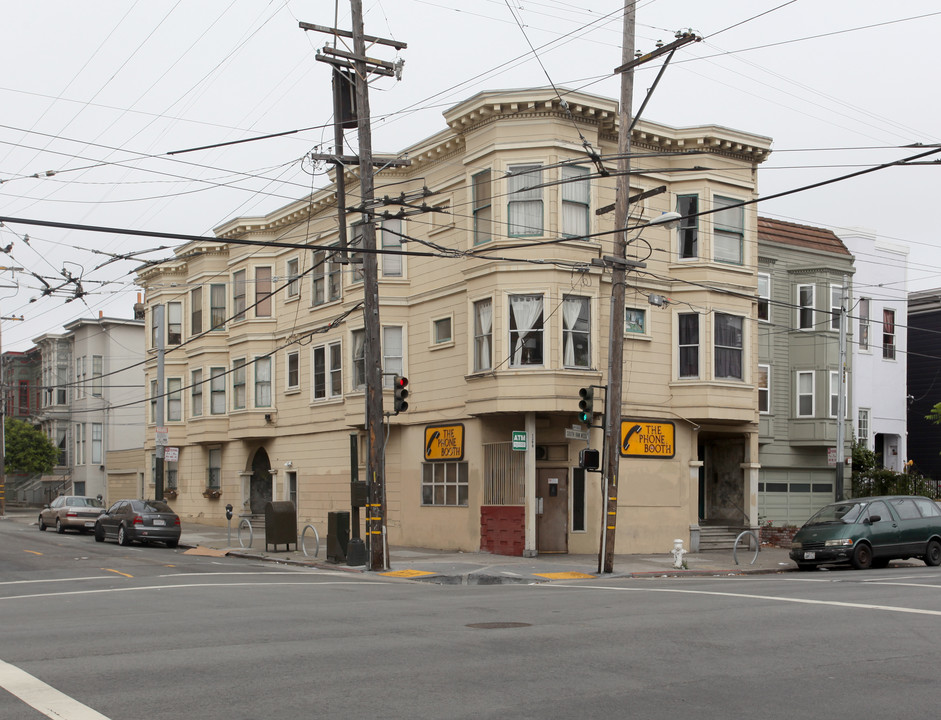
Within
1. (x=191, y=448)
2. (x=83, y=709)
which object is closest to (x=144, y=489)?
(x=191, y=448)

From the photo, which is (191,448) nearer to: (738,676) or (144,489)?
(144,489)

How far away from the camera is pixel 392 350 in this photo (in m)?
29.1

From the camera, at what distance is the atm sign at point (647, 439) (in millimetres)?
26172

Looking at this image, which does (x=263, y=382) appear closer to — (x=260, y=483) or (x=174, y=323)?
(x=260, y=483)

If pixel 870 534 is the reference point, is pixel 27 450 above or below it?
below

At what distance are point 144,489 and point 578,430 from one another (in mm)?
31888

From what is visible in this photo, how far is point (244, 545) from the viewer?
29.2 m

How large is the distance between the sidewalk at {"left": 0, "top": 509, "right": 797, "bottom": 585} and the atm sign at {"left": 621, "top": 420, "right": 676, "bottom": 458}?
104 inches

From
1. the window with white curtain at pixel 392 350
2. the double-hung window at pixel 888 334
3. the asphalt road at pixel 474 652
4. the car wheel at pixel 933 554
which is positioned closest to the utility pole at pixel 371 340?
the asphalt road at pixel 474 652

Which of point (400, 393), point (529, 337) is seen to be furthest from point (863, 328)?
point (400, 393)

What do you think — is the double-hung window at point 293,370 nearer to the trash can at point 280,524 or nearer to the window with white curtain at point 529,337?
the trash can at point 280,524

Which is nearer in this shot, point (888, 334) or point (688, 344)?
point (688, 344)

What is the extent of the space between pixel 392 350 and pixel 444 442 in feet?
11.4

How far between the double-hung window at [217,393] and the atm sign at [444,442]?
13.9 metres
